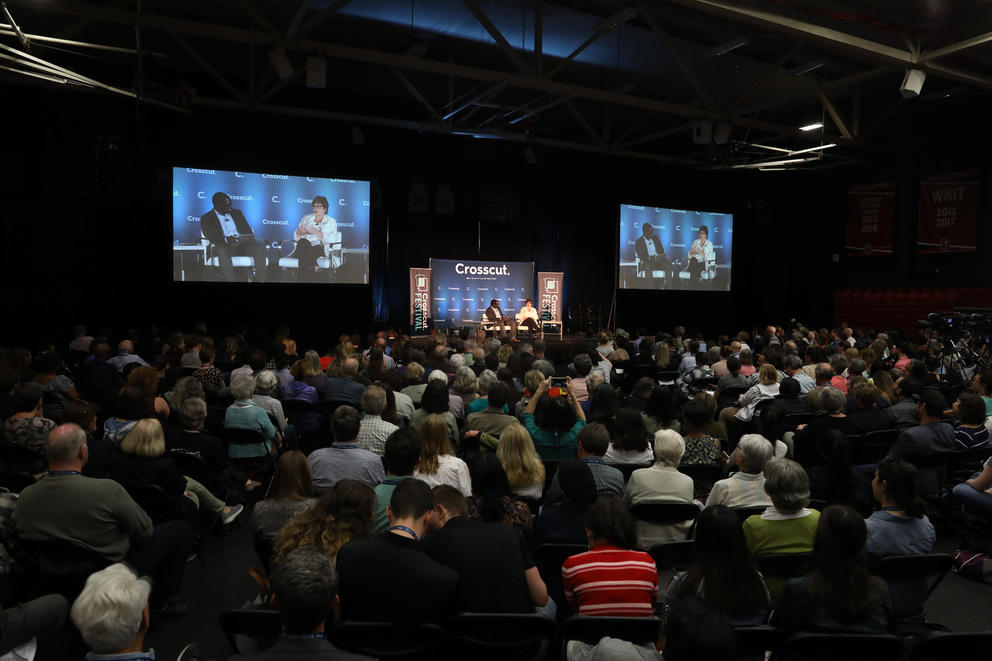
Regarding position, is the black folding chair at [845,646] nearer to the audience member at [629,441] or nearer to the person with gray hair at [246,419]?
the audience member at [629,441]

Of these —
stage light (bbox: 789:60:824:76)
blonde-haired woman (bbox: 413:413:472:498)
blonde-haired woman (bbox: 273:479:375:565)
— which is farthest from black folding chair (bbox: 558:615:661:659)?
stage light (bbox: 789:60:824:76)

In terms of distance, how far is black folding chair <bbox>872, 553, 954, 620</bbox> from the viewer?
297 centimetres

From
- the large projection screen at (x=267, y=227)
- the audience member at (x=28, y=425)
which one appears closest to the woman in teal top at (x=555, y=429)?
the audience member at (x=28, y=425)

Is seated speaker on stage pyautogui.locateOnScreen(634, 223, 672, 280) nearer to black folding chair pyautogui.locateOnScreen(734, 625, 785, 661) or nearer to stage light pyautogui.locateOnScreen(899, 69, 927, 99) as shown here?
stage light pyautogui.locateOnScreen(899, 69, 927, 99)

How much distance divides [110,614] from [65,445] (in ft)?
5.22

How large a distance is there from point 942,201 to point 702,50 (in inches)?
296

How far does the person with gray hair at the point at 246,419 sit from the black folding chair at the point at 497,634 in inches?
125

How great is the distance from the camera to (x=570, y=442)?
4.93m

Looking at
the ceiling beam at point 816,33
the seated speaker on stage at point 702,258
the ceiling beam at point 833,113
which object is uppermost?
the ceiling beam at point 833,113

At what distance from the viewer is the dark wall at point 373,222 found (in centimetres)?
1220

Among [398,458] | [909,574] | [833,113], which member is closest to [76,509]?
[398,458]

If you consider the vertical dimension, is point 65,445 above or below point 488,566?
above

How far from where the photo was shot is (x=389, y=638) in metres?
2.53

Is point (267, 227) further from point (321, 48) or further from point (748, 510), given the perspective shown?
point (748, 510)
